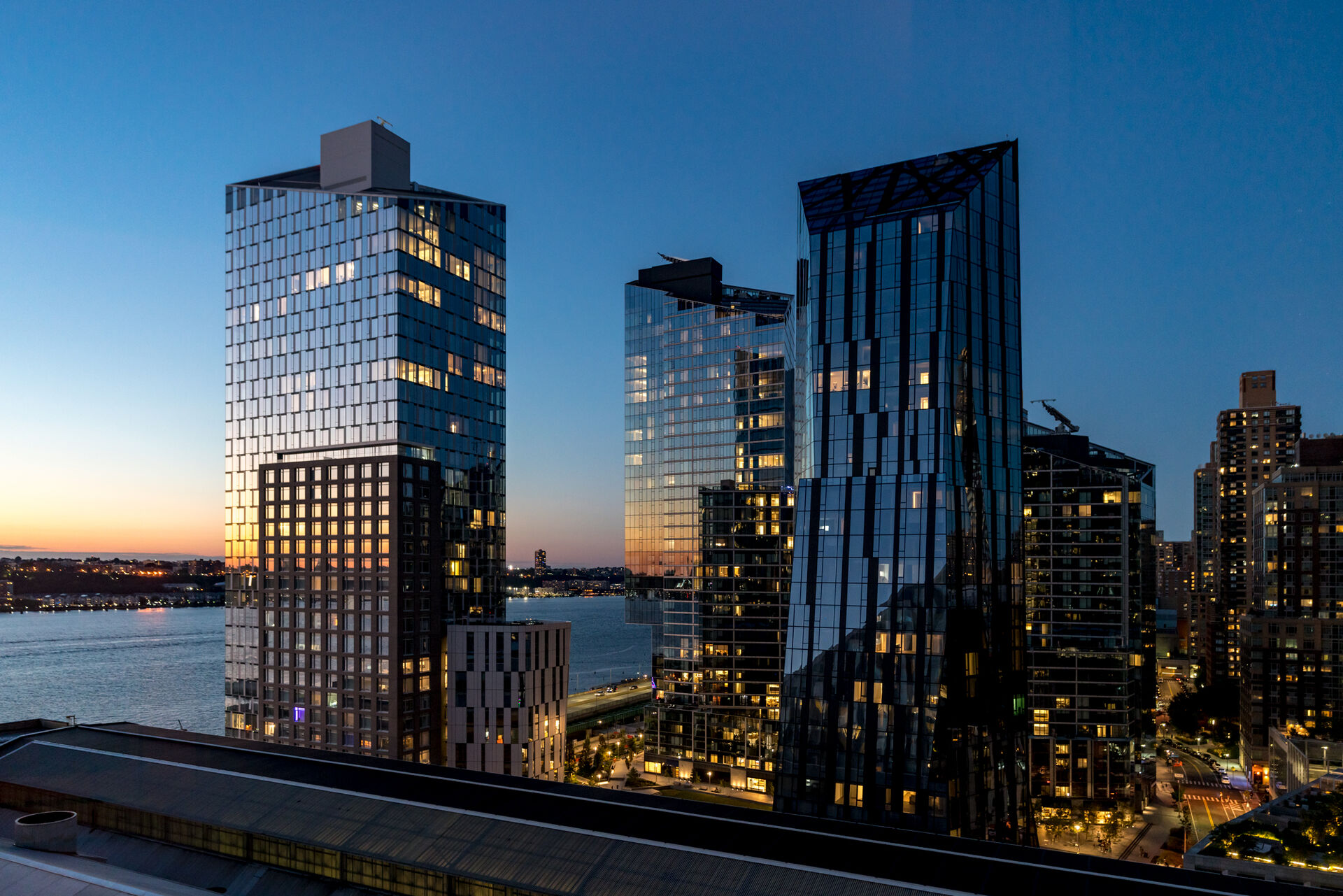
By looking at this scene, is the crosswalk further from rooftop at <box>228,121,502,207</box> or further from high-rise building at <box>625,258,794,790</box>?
rooftop at <box>228,121,502,207</box>

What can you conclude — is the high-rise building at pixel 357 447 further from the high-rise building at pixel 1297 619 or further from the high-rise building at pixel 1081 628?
the high-rise building at pixel 1297 619

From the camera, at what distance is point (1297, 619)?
171375 millimetres

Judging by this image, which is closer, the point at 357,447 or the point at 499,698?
the point at 499,698

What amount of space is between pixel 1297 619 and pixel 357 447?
577ft

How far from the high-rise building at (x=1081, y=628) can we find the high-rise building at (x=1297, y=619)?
955 inches

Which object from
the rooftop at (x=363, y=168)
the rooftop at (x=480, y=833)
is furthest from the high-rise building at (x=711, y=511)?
the rooftop at (x=480, y=833)

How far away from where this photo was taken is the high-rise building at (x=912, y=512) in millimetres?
77000

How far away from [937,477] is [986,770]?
86.4 feet

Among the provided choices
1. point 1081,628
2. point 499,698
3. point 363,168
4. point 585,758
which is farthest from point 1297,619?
point 363,168

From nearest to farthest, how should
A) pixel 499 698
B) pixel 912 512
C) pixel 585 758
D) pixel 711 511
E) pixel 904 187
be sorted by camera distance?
pixel 912 512, pixel 904 187, pixel 499 698, pixel 585 758, pixel 711 511

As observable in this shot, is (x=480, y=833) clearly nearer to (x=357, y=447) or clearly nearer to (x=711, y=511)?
(x=357, y=447)

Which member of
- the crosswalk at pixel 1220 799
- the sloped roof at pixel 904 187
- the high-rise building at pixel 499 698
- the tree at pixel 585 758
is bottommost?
the crosswalk at pixel 1220 799

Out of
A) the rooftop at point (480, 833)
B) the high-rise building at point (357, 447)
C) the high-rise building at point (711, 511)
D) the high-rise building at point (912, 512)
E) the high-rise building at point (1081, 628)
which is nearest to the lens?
the rooftop at point (480, 833)

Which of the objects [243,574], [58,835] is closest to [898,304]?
[58,835]
